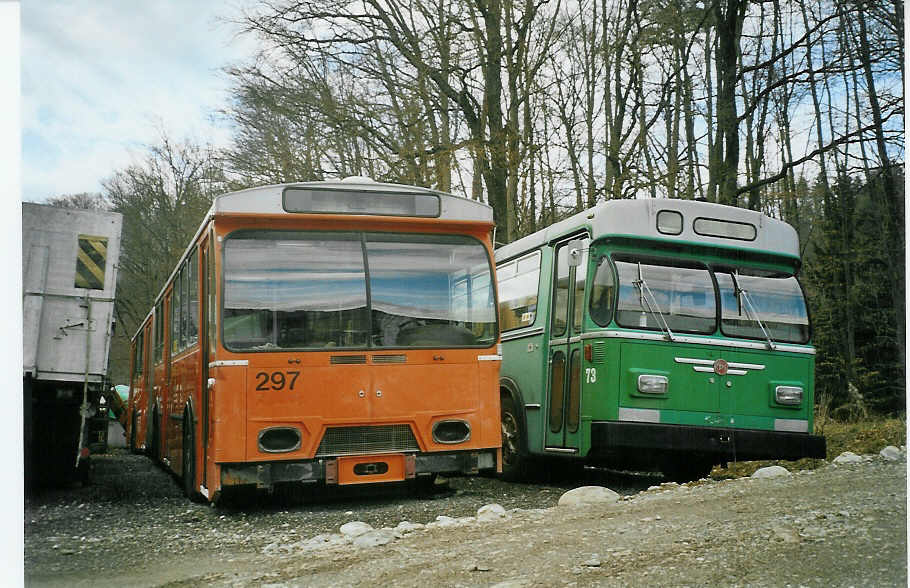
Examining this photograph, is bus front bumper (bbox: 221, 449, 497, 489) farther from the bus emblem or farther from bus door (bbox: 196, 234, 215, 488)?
the bus emblem

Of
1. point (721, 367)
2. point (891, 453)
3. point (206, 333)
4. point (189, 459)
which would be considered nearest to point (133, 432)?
point (189, 459)

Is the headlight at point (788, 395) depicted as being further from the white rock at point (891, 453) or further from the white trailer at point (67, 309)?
the white trailer at point (67, 309)

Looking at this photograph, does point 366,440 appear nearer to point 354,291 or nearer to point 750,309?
point 354,291

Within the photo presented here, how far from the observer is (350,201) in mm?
7520

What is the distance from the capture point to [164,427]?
35.0 ft

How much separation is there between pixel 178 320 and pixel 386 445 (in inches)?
119

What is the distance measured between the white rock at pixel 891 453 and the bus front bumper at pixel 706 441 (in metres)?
0.48

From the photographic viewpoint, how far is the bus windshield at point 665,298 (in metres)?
8.22

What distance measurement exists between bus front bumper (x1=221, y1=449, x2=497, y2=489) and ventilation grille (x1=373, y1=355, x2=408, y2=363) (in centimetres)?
68

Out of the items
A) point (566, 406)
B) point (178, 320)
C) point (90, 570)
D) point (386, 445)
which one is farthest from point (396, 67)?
point (90, 570)

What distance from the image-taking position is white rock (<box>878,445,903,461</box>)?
781 cm

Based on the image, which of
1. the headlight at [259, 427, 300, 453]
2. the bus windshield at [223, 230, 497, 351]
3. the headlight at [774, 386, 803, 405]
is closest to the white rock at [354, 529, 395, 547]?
the headlight at [259, 427, 300, 453]

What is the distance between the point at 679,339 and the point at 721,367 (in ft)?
1.47

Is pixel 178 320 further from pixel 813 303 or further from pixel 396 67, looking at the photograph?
pixel 813 303
